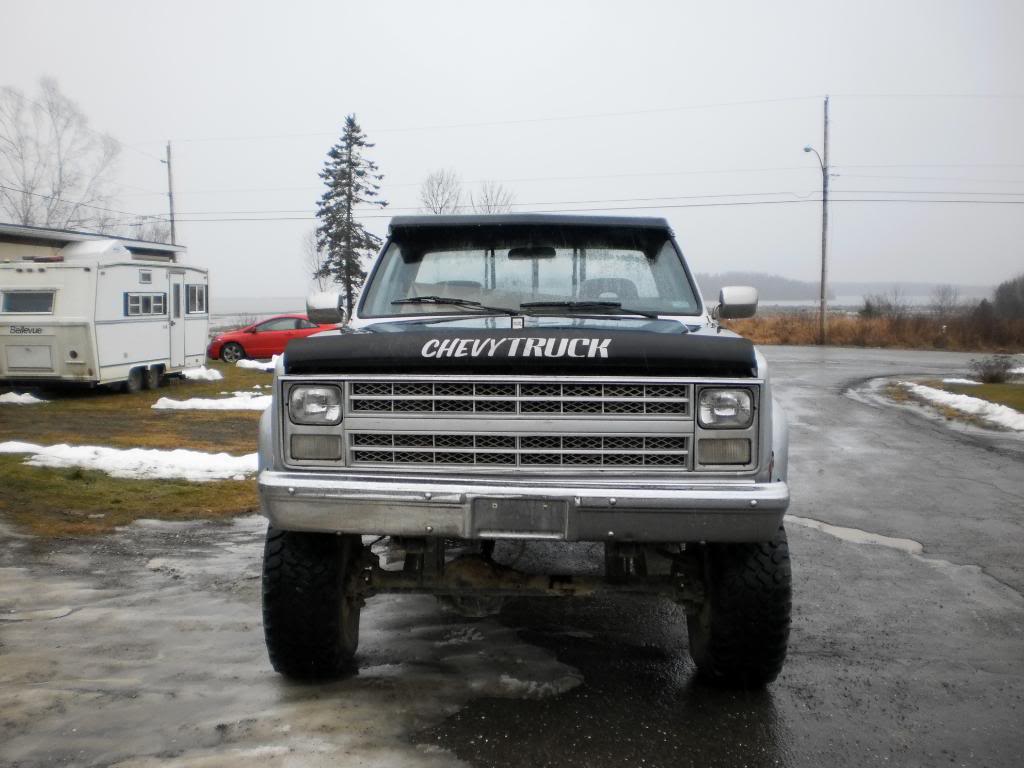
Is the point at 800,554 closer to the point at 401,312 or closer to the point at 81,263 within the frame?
the point at 401,312

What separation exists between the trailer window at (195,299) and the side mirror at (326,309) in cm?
1603

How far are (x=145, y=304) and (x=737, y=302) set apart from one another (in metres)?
15.5

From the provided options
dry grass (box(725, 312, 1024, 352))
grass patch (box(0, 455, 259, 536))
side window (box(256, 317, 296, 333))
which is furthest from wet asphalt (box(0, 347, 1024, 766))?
dry grass (box(725, 312, 1024, 352))

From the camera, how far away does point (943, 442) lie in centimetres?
1248

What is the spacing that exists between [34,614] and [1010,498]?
313 inches

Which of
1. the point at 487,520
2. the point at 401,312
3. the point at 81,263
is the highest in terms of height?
the point at 81,263

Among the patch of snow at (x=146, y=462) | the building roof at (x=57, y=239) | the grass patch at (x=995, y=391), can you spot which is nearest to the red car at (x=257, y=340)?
the building roof at (x=57, y=239)

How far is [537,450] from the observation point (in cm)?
365

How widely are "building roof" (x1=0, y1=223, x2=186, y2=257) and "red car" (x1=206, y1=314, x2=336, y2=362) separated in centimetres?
412

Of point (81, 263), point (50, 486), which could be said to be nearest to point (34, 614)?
point (50, 486)

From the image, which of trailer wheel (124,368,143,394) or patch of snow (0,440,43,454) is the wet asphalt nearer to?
A: patch of snow (0,440,43,454)

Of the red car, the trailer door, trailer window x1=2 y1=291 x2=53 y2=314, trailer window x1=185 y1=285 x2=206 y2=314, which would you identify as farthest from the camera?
the red car

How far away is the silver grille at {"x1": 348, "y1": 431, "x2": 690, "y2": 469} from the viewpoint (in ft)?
11.9

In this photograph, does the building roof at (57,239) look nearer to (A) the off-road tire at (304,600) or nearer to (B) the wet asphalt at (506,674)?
(B) the wet asphalt at (506,674)
